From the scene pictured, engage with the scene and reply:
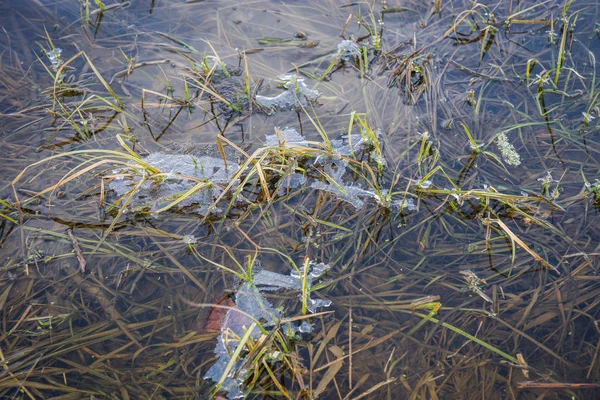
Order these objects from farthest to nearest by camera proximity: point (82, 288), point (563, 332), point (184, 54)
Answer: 1. point (184, 54)
2. point (82, 288)
3. point (563, 332)

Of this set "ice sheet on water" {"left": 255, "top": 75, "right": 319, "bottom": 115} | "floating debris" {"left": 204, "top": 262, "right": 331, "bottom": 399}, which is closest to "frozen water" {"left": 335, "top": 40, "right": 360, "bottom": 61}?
"ice sheet on water" {"left": 255, "top": 75, "right": 319, "bottom": 115}

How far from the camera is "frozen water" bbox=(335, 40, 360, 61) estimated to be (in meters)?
2.67

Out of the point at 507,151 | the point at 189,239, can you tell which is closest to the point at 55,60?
the point at 189,239

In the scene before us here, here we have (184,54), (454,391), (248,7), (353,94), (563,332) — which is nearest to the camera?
(454,391)

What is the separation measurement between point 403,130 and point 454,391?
51.0 inches

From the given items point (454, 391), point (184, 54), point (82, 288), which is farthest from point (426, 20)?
point (82, 288)

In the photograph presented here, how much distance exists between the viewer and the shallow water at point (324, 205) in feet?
5.54

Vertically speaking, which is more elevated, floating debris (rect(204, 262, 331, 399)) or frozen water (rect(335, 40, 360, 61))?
frozen water (rect(335, 40, 360, 61))

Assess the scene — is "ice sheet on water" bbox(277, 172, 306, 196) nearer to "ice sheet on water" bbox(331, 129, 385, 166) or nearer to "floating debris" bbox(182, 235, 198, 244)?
"ice sheet on water" bbox(331, 129, 385, 166)

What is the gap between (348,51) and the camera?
2691mm

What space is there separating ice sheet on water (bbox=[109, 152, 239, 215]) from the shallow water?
0.06 meters

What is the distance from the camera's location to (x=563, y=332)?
1727 mm

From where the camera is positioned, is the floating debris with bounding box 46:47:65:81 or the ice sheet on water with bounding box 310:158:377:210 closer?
the ice sheet on water with bounding box 310:158:377:210

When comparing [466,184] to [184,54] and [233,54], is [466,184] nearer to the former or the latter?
[233,54]
